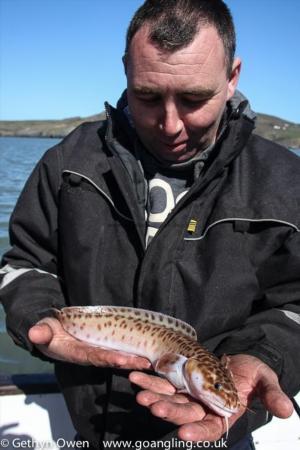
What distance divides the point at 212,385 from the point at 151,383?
347 mm

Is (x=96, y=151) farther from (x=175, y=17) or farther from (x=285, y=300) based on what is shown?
(x=285, y=300)

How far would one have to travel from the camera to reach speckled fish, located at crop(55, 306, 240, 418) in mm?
2788

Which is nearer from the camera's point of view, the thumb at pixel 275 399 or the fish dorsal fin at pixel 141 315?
the thumb at pixel 275 399

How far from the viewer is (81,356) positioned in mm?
2988

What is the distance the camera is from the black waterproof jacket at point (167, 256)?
3221mm

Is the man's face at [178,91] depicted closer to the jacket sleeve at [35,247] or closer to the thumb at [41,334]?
the jacket sleeve at [35,247]

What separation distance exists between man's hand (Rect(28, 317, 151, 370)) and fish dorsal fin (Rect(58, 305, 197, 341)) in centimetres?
20

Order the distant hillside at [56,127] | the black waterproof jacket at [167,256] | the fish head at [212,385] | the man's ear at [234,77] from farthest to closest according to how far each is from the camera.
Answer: the distant hillside at [56,127] → the man's ear at [234,77] → the black waterproof jacket at [167,256] → the fish head at [212,385]

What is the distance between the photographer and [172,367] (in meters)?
3.08

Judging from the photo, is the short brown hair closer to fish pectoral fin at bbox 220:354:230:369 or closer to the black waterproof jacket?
the black waterproof jacket

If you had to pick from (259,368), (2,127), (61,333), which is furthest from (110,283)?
(2,127)

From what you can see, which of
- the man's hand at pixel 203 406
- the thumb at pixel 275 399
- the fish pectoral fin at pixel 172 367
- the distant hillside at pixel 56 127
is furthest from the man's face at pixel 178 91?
the distant hillside at pixel 56 127

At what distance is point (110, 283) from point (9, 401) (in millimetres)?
1645

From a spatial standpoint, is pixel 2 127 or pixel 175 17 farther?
pixel 2 127
